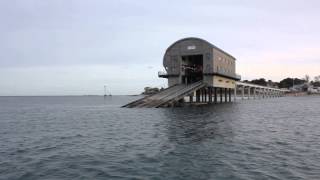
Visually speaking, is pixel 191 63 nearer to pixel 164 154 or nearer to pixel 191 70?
pixel 191 70

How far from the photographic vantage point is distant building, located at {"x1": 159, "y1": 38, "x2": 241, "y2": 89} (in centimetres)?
6819

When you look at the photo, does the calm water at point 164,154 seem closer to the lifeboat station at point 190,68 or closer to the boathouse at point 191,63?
the lifeboat station at point 190,68

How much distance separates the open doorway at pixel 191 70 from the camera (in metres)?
73.1

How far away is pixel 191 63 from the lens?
253ft

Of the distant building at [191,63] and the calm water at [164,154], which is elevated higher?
the distant building at [191,63]

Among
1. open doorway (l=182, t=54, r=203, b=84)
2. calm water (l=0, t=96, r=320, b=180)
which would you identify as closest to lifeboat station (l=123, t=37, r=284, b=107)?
open doorway (l=182, t=54, r=203, b=84)

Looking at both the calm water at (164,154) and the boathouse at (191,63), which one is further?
the boathouse at (191,63)

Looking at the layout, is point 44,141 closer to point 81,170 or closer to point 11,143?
point 11,143

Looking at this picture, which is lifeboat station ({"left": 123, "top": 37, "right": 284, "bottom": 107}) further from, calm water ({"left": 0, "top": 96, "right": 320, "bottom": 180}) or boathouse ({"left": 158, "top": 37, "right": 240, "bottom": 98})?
calm water ({"left": 0, "top": 96, "right": 320, "bottom": 180})

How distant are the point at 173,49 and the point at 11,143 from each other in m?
48.0

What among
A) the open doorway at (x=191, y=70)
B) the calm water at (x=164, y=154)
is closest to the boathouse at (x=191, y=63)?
the open doorway at (x=191, y=70)

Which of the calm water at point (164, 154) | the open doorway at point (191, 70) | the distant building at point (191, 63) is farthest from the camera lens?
the open doorway at point (191, 70)

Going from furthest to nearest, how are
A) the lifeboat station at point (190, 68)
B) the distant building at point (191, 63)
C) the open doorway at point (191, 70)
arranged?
the open doorway at point (191, 70) < the distant building at point (191, 63) < the lifeboat station at point (190, 68)

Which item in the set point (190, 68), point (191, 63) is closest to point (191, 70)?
point (190, 68)
